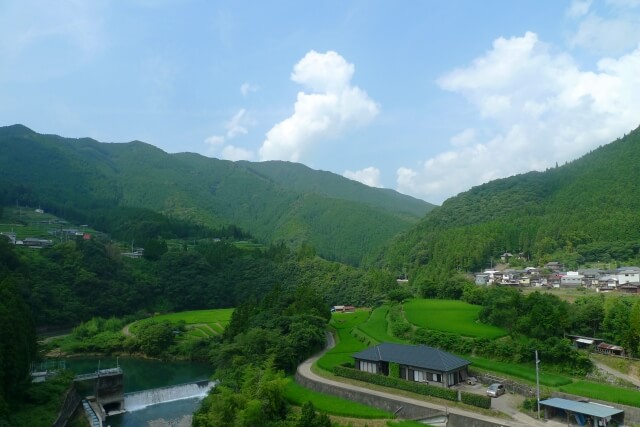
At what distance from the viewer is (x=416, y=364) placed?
25594 mm

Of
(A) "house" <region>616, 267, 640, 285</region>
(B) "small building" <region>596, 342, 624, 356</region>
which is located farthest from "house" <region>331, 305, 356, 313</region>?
(B) "small building" <region>596, 342, 624, 356</region>

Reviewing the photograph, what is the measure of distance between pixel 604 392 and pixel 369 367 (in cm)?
1201

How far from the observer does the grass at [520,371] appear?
961 inches

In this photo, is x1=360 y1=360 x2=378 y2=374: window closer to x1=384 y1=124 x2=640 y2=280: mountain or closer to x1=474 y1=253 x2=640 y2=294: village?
x1=474 y1=253 x2=640 y2=294: village

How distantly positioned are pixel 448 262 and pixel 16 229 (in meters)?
74.1

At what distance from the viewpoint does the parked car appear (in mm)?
23766

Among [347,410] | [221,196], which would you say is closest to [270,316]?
[347,410]

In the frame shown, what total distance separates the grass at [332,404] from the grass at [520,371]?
7.40 m

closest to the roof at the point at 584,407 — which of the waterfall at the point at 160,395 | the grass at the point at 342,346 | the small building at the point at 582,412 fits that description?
the small building at the point at 582,412

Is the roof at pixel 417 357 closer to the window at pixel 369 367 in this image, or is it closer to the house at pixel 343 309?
the window at pixel 369 367

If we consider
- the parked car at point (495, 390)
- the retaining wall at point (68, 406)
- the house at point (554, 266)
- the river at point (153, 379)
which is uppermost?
the house at point (554, 266)

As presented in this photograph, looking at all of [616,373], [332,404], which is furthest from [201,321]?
[616,373]

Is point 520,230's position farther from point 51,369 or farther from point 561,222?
point 51,369

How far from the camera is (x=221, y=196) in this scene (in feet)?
655
